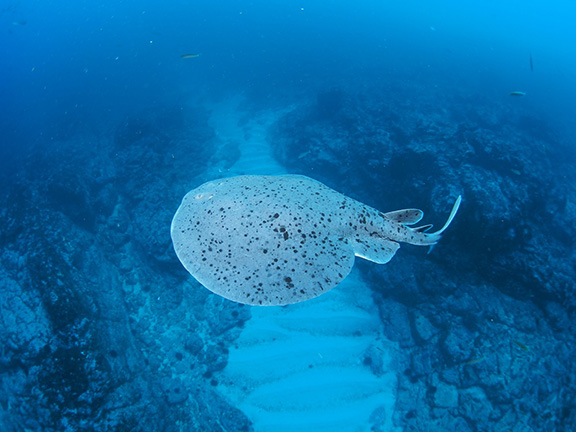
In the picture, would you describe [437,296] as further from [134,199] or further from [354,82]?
[354,82]

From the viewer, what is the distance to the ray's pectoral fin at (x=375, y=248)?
3.71 m

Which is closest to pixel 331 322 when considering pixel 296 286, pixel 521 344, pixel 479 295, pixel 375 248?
pixel 479 295

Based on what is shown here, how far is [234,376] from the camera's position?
24.4 feet

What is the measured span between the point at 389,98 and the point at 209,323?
18587 mm

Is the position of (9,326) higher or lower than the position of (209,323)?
higher

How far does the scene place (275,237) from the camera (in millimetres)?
3287

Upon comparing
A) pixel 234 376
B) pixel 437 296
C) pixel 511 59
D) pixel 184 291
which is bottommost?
pixel 234 376

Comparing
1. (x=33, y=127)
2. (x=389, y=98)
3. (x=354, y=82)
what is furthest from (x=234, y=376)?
(x=33, y=127)

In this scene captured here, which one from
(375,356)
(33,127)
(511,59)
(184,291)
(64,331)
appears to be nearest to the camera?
(64,331)

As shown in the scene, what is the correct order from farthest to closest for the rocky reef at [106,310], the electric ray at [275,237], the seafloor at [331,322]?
1. the seafloor at [331,322]
2. the rocky reef at [106,310]
3. the electric ray at [275,237]

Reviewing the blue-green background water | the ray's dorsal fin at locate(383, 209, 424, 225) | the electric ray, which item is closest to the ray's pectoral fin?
the electric ray

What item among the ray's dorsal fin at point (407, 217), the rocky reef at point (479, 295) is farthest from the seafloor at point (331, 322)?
the ray's dorsal fin at point (407, 217)

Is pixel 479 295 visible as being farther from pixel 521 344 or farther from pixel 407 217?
pixel 407 217

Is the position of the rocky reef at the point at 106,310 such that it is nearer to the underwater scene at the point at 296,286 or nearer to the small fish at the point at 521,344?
the underwater scene at the point at 296,286
